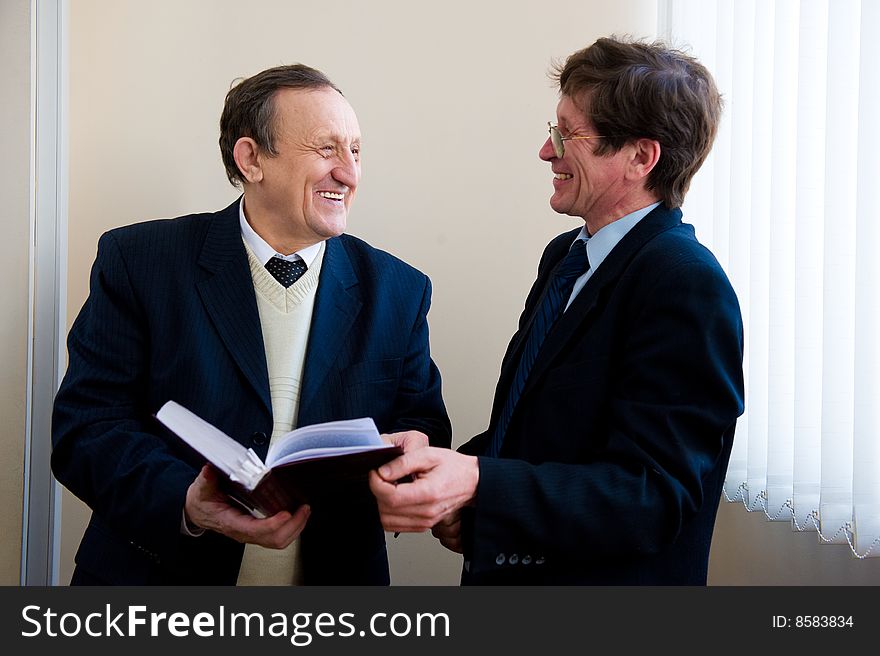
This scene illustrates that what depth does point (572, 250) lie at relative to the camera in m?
1.68

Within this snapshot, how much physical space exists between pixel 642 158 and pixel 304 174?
661 millimetres

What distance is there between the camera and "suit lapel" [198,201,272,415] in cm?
169

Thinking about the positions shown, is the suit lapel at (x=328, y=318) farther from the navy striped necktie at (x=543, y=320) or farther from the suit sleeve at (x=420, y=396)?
the navy striped necktie at (x=543, y=320)

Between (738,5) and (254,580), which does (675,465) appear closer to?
(254,580)

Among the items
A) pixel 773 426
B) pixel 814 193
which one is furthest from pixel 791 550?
pixel 814 193

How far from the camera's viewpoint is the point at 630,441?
4.45 feet

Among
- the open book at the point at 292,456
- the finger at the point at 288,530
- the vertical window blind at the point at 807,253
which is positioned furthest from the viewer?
the vertical window blind at the point at 807,253

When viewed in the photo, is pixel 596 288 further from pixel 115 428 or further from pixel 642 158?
pixel 115 428

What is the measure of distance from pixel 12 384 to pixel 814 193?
1.80m

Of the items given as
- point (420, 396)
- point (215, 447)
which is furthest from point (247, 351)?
point (215, 447)

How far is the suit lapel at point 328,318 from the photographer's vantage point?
68.0 inches

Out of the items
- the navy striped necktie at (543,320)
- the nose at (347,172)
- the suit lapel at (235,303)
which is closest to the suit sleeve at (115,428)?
the suit lapel at (235,303)

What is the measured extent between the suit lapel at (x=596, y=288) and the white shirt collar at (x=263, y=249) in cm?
57

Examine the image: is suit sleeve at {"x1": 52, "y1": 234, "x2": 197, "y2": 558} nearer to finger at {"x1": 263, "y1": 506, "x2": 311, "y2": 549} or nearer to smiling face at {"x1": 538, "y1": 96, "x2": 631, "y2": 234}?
finger at {"x1": 263, "y1": 506, "x2": 311, "y2": 549}
